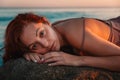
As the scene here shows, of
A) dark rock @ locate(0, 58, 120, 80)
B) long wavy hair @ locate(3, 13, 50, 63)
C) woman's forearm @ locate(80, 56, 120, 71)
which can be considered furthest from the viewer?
long wavy hair @ locate(3, 13, 50, 63)

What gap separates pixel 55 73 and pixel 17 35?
0.33 m

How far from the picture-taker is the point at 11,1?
208 cm

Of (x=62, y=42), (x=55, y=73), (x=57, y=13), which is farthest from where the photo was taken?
(x=57, y=13)

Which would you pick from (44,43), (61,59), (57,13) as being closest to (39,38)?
(44,43)

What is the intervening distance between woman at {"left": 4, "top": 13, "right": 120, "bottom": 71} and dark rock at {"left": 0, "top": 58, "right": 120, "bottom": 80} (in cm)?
7

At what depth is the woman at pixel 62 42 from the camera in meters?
1.38

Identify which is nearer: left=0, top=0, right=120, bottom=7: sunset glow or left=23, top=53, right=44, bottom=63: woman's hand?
left=23, top=53, right=44, bottom=63: woman's hand

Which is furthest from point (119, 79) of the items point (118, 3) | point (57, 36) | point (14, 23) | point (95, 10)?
point (118, 3)

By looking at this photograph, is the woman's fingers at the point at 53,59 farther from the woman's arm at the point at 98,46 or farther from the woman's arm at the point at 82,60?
the woman's arm at the point at 98,46

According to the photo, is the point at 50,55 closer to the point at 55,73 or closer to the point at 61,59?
the point at 61,59

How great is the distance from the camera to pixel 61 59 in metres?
1.39

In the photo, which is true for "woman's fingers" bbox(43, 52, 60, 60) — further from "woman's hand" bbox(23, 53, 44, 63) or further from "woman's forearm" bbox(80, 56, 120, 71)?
"woman's forearm" bbox(80, 56, 120, 71)

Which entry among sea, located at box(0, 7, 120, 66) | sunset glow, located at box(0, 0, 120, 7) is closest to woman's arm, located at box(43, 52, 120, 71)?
sea, located at box(0, 7, 120, 66)

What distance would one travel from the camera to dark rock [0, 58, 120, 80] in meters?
1.23
